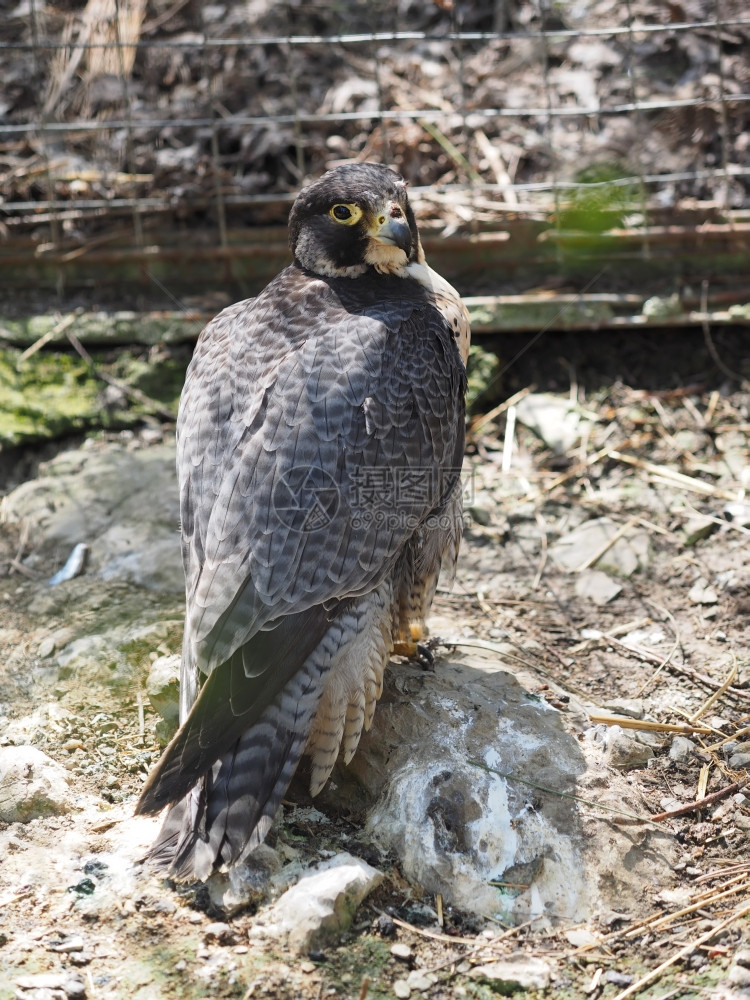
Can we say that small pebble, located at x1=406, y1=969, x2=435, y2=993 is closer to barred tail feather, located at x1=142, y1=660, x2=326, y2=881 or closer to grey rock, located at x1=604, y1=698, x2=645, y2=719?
barred tail feather, located at x1=142, y1=660, x2=326, y2=881

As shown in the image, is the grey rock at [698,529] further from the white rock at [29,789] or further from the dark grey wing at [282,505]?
the white rock at [29,789]

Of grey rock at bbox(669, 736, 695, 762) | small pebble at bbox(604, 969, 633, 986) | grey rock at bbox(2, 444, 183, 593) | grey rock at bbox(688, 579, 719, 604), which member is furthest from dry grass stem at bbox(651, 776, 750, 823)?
grey rock at bbox(2, 444, 183, 593)

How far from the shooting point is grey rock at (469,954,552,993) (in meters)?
2.40

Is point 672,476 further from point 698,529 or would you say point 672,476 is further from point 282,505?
point 282,505

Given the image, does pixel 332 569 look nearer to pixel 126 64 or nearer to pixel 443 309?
pixel 443 309

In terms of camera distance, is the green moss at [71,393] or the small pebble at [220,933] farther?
the green moss at [71,393]

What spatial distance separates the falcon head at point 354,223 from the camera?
3.24 m

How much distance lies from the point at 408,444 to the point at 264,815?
1.14m

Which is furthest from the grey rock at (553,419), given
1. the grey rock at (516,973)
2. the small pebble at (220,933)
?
the small pebble at (220,933)

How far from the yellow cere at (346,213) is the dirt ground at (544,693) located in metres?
1.45

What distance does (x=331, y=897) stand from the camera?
249 centimetres

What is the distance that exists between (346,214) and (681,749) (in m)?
1.99

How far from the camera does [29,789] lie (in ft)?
9.36

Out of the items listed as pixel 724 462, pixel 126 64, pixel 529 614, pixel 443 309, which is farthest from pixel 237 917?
pixel 126 64
